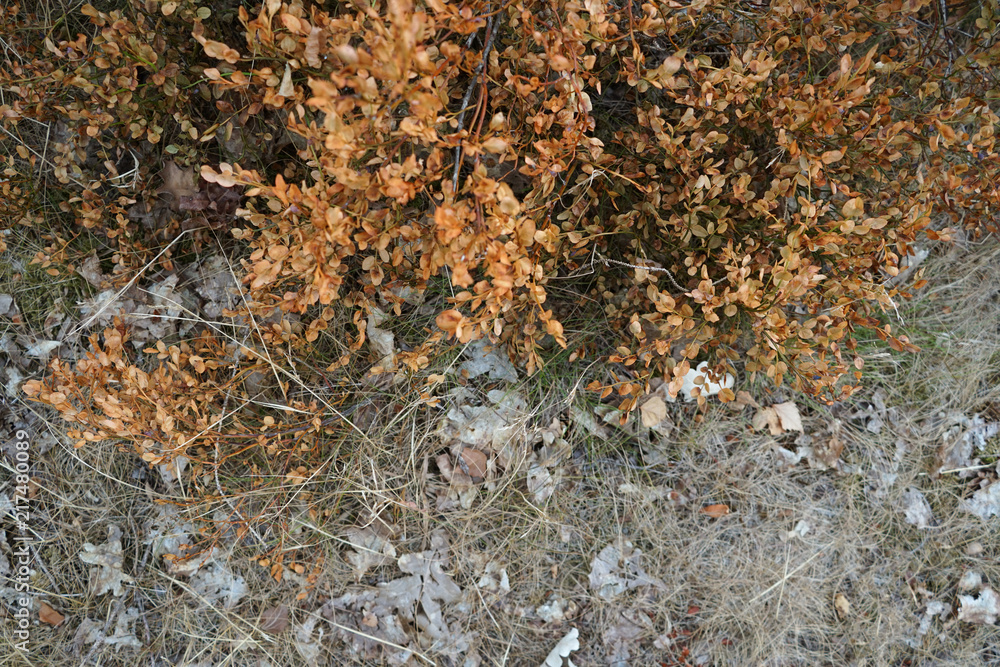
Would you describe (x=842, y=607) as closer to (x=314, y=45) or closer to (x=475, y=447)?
(x=475, y=447)

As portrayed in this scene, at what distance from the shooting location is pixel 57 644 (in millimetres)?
2242

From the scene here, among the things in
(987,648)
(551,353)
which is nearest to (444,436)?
(551,353)

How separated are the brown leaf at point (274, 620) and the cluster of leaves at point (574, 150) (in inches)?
38.6

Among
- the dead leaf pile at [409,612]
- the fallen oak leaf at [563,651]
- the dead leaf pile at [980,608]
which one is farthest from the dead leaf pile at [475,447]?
the dead leaf pile at [980,608]

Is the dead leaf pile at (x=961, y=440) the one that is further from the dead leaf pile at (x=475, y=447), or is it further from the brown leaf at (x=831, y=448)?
the dead leaf pile at (x=475, y=447)

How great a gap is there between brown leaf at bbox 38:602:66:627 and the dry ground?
20mm

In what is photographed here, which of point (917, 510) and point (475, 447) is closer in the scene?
point (475, 447)

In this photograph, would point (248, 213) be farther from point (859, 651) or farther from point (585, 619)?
point (859, 651)

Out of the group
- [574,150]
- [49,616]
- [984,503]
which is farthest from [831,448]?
[49,616]

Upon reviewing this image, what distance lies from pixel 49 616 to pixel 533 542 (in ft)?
5.79

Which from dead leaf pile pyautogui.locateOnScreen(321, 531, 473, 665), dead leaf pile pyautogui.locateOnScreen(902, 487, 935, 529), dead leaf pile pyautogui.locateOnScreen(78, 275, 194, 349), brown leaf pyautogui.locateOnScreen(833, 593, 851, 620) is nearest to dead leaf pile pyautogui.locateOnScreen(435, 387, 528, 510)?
dead leaf pile pyautogui.locateOnScreen(321, 531, 473, 665)

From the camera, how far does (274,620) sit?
7.48 feet

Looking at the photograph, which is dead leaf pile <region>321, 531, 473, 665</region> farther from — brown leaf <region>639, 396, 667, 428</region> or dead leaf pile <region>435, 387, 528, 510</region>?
brown leaf <region>639, 396, 667, 428</region>

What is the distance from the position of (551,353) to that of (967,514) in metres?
1.78
